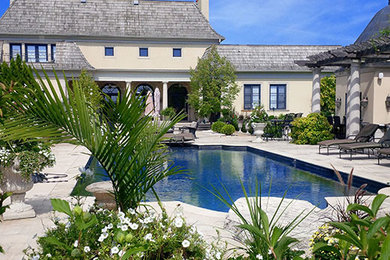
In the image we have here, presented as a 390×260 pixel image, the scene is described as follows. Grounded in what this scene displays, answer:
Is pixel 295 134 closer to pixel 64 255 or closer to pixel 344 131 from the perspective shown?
pixel 344 131

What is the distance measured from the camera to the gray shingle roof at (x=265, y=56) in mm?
27234

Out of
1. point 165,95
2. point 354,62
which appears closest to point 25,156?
point 354,62

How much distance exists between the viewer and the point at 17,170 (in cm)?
550

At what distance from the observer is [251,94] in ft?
89.8

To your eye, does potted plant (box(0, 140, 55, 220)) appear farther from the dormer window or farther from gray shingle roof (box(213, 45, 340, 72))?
the dormer window

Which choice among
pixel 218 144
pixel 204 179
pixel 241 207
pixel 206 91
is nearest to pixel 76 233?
pixel 241 207

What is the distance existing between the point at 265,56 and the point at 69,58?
13.4 meters

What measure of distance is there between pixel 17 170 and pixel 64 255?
3265mm

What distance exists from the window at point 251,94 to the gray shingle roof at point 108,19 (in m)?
4.50

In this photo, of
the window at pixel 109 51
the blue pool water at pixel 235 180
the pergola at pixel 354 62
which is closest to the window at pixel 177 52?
the window at pixel 109 51

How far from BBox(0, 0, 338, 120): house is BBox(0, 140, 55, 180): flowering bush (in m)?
21.1

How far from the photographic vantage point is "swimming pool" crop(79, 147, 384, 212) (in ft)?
26.4

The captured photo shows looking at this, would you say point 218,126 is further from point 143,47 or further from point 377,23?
point 377,23

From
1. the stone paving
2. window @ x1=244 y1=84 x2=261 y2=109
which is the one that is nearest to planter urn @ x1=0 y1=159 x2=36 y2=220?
the stone paving
